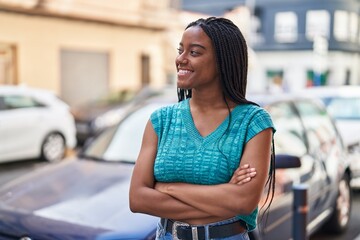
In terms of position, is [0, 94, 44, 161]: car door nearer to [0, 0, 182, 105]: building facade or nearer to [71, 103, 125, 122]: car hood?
[71, 103, 125, 122]: car hood

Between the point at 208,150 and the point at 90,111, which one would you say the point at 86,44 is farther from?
the point at 208,150

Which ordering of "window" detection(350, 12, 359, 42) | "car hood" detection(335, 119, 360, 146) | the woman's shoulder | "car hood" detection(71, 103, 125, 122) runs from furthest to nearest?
"window" detection(350, 12, 359, 42), "car hood" detection(71, 103, 125, 122), "car hood" detection(335, 119, 360, 146), the woman's shoulder

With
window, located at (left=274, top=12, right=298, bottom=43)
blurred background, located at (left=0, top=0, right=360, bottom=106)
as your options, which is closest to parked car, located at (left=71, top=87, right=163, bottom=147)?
blurred background, located at (left=0, top=0, right=360, bottom=106)

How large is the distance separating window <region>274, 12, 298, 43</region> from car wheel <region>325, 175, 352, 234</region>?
3085 centimetres

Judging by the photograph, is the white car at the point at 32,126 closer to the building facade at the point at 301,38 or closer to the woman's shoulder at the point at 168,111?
the woman's shoulder at the point at 168,111

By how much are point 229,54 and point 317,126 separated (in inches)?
143

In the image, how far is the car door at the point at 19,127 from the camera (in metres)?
10.1

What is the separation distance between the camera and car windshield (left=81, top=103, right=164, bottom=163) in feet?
14.7

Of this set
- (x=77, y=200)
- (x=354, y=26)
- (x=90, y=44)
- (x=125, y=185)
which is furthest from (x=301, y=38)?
(x=77, y=200)

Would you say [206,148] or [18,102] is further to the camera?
[18,102]

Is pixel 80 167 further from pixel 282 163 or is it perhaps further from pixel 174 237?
pixel 174 237

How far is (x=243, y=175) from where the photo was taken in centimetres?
210

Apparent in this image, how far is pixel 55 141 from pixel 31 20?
6369mm

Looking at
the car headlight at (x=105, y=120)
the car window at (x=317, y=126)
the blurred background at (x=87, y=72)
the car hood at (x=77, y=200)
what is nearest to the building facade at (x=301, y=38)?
the blurred background at (x=87, y=72)
